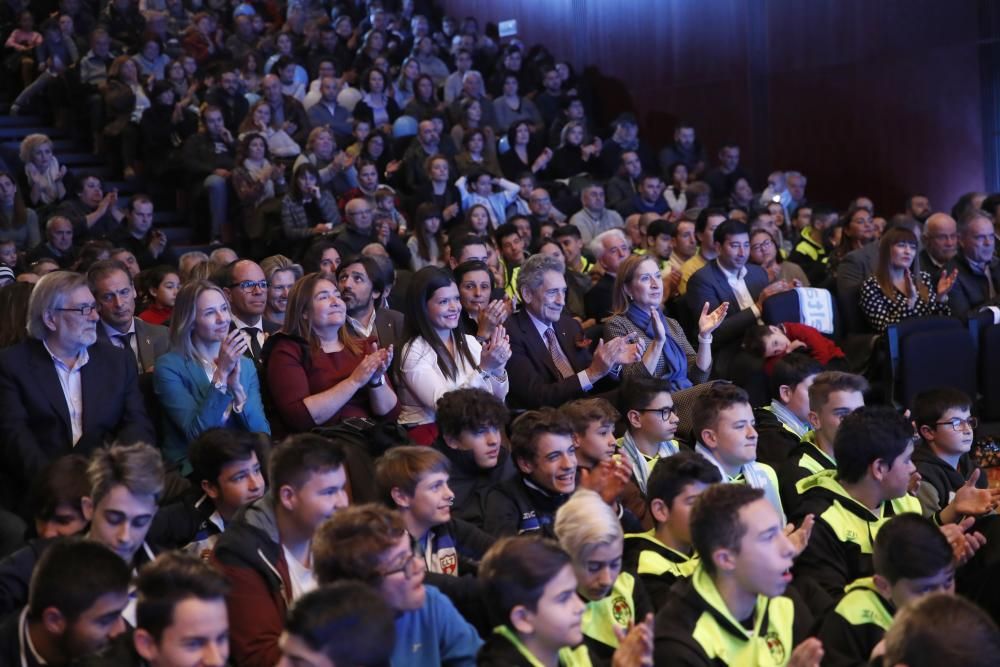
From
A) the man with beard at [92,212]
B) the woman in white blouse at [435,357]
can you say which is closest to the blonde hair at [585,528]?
the woman in white blouse at [435,357]

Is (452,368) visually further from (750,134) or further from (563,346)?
(750,134)

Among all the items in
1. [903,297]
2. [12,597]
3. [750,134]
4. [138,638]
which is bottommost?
[750,134]

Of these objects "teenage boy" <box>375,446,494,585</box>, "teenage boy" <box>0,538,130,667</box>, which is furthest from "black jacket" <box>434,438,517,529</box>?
"teenage boy" <box>0,538,130,667</box>

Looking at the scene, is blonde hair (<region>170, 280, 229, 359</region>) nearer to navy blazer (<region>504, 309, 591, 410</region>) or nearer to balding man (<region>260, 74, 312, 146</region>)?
navy blazer (<region>504, 309, 591, 410</region>)

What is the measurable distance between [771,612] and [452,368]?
198cm

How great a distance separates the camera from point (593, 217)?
31.1 feet

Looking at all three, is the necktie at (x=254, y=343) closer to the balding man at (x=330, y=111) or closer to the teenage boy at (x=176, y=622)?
the teenage boy at (x=176, y=622)

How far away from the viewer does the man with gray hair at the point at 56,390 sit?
4090 mm

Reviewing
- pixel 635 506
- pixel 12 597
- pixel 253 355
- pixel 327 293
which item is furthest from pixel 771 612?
pixel 253 355

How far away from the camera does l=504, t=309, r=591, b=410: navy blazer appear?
5.09m

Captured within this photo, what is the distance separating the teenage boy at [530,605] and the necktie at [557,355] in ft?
8.46

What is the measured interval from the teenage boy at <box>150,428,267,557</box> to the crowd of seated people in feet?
0.03

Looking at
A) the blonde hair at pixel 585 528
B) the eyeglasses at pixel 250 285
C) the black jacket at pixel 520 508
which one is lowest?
the black jacket at pixel 520 508

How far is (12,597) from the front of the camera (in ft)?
10.1
